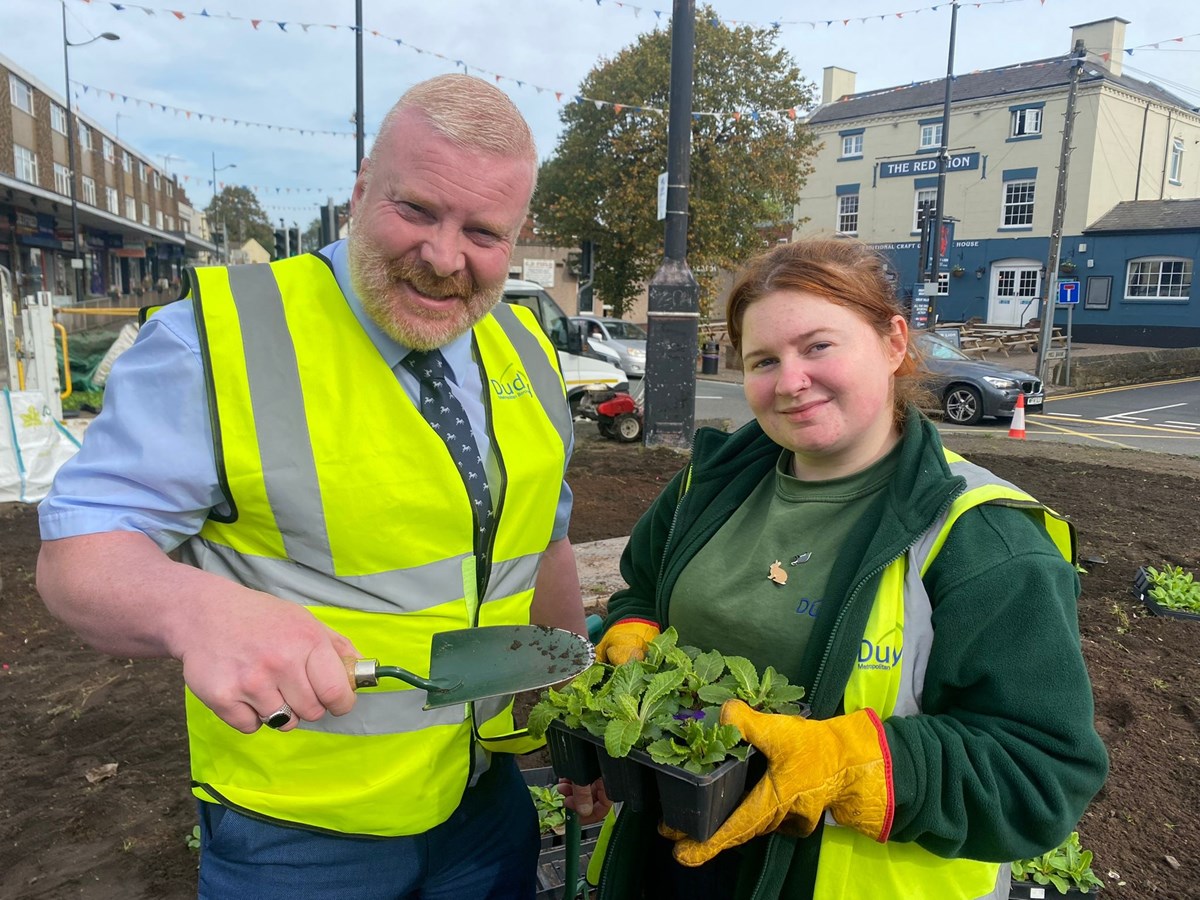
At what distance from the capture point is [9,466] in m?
7.26

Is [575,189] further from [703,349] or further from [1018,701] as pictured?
[1018,701]

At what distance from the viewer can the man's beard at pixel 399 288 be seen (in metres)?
1.62

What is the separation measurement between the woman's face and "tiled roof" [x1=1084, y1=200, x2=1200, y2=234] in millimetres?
32325

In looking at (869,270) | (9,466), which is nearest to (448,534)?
(869,270)

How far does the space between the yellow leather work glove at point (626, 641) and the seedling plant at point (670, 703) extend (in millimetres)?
119

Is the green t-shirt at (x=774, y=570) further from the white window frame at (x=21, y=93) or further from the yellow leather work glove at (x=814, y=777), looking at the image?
the white window frame at (x=21, y=93)

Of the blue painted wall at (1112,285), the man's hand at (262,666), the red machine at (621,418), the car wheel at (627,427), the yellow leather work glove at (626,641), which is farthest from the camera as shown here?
the blue painted wall at (1112,285)

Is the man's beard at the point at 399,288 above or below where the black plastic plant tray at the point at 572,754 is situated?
above

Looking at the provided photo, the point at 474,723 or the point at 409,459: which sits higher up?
the point at 409,459

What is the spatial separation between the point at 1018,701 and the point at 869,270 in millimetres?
849

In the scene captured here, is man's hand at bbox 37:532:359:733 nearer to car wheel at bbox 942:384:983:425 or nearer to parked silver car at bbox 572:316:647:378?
car wheel at bbox 942:384:983:425

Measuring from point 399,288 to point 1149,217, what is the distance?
111ft

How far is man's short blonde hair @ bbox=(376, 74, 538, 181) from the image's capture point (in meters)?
1.57

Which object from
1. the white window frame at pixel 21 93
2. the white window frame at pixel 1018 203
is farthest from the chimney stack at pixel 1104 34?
the white window frame at pixel 21 93
